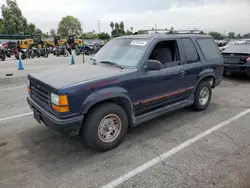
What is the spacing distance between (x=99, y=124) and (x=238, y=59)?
7447mm

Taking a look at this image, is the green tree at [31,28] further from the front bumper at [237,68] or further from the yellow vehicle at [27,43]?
the front bumper at [237,68]

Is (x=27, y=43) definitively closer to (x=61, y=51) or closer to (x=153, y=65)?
(x=61, y=51)

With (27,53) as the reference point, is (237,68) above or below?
below

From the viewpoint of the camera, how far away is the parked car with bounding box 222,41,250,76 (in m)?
8.27

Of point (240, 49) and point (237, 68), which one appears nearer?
point (237, 68)

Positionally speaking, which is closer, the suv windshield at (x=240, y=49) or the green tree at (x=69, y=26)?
the suv windshield at (x=240, y=49)

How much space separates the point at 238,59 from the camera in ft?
27.8

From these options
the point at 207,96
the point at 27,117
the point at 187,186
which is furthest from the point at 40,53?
the point at 187,186

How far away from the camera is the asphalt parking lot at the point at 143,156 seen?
2699 millimetres

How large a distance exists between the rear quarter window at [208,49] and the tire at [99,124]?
268cm

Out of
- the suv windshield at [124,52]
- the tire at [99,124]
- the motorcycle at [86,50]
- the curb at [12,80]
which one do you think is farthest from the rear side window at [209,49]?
the motorcycle at [86,50]

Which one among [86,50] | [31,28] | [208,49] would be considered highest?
[31,28]

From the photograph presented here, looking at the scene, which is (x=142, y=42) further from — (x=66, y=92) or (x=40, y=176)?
(x=40, y=176)

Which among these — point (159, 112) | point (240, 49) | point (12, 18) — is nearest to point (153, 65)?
point (159, 112)
